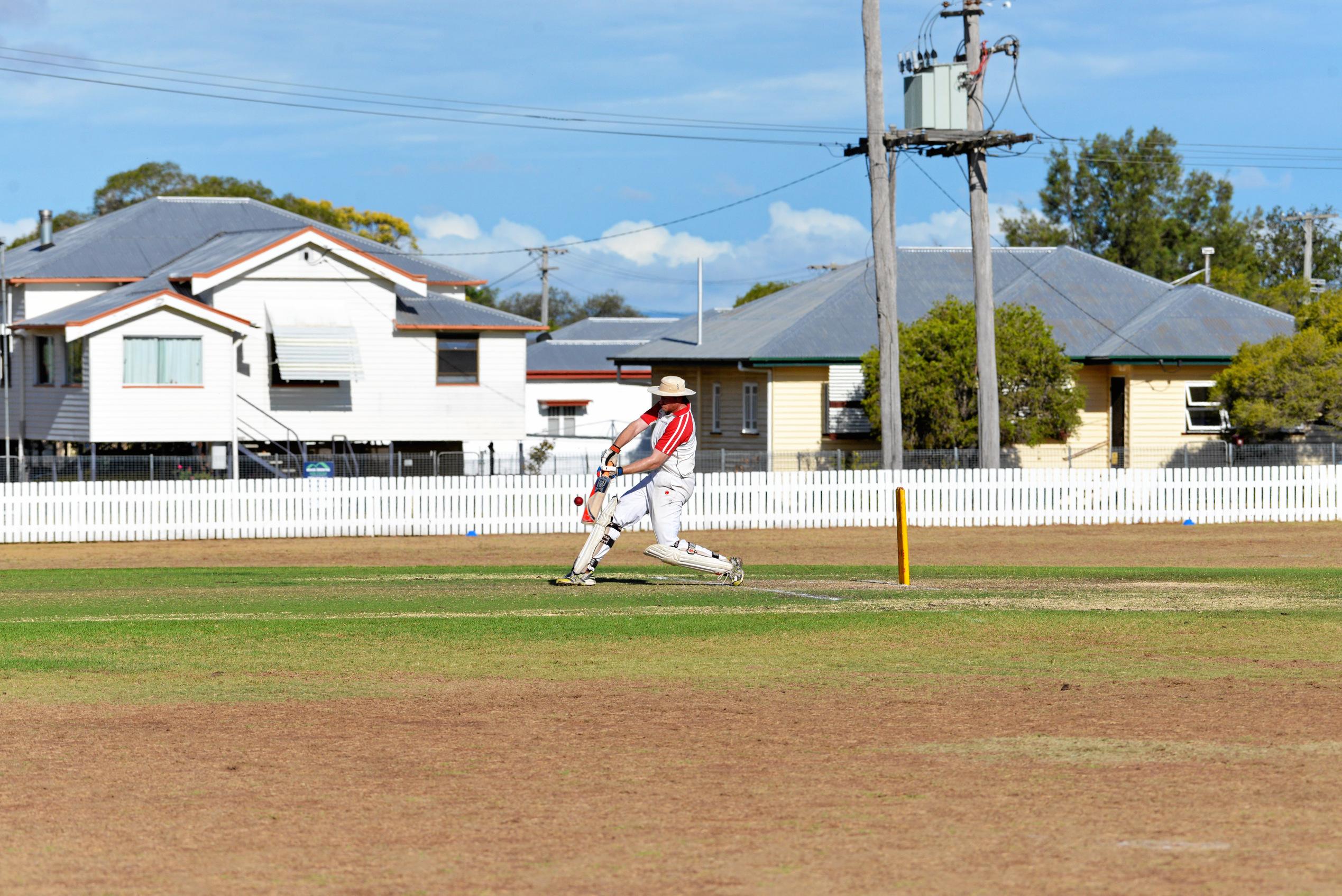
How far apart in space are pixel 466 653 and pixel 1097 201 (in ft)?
261

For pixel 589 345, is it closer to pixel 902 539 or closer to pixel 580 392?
pixel 580 392

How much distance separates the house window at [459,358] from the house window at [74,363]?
334 inches

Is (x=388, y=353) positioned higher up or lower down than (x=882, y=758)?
higher up

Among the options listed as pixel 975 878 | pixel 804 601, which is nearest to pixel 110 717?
pixel 975 878

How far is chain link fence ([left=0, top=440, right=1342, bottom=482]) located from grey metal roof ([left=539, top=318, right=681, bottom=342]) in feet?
104

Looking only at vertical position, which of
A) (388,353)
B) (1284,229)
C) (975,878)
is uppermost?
(1284,229)

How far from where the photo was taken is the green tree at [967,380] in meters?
37.0

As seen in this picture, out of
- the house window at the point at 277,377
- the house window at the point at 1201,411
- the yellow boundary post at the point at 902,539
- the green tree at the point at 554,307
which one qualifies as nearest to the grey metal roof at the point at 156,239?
the house window at the point at 277,377

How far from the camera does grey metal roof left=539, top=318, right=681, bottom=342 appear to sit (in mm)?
74562

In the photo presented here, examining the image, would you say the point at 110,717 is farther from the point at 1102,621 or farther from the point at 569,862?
the point at 1102,621

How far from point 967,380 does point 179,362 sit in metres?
17.8

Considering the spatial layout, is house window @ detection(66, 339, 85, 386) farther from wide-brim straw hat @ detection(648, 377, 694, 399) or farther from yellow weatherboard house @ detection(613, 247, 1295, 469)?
wide-brim straw hat @ detection(648, 377, 694, 399)

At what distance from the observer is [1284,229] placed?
85688 mm

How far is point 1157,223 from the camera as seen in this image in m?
83.9
